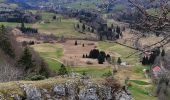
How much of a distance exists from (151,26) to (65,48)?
15664cm

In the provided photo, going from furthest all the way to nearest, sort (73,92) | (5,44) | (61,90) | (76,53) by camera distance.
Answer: (76,53) < (5,44) < (73,92) < (61,90)

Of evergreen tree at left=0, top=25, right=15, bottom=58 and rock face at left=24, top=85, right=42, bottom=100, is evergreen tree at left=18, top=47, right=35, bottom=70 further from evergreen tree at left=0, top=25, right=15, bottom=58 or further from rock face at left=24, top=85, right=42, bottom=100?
rock face at left=24, top=85, right=42, bottom=100

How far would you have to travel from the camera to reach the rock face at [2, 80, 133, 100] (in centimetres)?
3688

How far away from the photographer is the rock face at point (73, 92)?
3688 centimetres

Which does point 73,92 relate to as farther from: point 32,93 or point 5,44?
point 5,44

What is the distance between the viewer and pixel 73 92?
39875 millimetres

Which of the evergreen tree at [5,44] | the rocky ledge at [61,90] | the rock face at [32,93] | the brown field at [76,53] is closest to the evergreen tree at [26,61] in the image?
the evergreen tree at [5,44]

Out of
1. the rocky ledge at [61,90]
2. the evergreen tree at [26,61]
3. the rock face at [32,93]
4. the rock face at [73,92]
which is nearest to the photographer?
the rocky ledge at [61,90]

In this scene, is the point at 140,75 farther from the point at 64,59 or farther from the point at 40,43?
the point at 40,43

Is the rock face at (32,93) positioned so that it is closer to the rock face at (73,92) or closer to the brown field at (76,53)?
the rock face at (73,92)

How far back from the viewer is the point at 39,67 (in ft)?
254

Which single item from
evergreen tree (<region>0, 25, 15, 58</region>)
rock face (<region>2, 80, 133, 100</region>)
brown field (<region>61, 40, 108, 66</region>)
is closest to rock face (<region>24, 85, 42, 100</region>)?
rock face (<region>2, 80, 133, 100</region>)

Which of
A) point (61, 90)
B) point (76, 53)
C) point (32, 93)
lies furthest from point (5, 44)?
point (76, 53)

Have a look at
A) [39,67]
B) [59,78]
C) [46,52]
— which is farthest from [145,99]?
[46,52]
